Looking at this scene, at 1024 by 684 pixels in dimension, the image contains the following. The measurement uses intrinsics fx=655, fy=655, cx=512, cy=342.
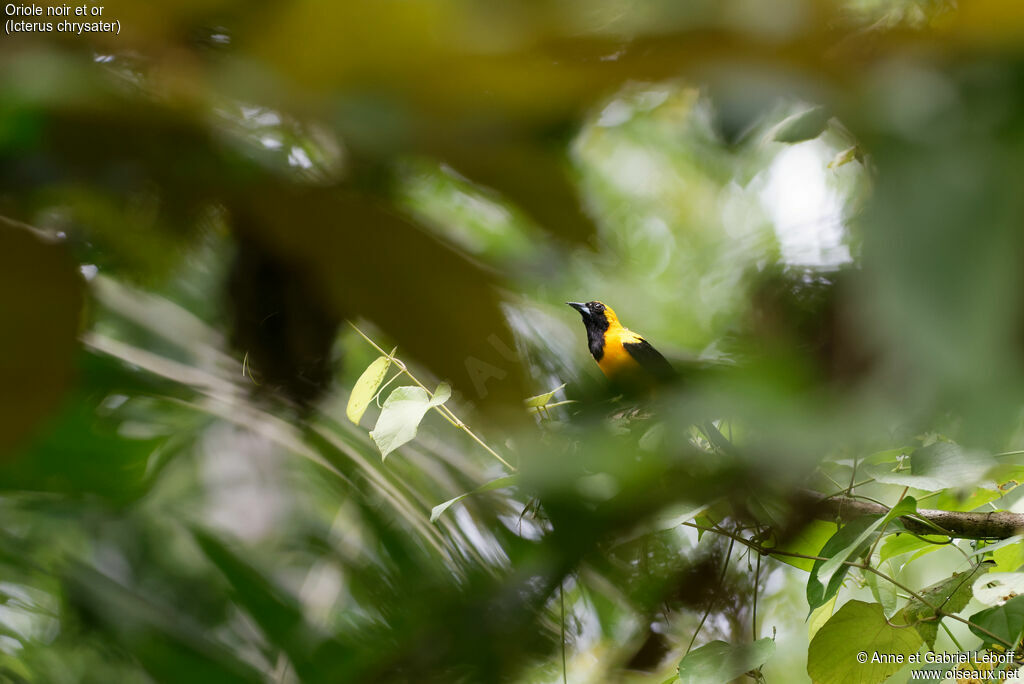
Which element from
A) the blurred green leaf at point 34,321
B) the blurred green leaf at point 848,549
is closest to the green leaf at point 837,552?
the blurred green leaf at point 848,549

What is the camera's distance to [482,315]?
11.0 inches

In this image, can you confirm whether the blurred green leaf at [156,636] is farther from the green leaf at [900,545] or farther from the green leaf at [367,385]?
the green leaf at [900,545]

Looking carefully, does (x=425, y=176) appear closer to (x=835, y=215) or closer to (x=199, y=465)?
(x=835, y=215)

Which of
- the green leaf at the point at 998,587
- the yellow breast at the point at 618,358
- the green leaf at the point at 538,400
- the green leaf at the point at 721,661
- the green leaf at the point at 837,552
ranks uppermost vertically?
the green leaf at the point at 538,400

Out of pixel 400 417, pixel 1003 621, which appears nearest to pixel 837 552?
pixel 1003 621

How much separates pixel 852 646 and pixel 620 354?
0.23 meters

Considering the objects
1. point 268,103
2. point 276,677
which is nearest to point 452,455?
point 276,677

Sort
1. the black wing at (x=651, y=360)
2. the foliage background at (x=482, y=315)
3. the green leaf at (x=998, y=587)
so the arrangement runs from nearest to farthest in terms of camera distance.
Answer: the foliage background at (x=482, y=315), the black wing at (x=651, y=360), the green leaf at (x=998, y=587)

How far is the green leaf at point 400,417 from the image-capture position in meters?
0.35

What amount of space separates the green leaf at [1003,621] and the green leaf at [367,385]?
384 mm

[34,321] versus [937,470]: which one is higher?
[34,321]

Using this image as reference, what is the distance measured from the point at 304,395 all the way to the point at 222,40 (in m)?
0.21

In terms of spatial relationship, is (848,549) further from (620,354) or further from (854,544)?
(620,354)

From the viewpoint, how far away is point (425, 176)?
31 cm
